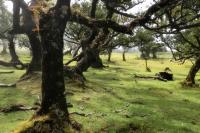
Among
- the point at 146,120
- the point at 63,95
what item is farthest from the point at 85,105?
the point at 63,95

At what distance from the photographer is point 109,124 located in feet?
61.8

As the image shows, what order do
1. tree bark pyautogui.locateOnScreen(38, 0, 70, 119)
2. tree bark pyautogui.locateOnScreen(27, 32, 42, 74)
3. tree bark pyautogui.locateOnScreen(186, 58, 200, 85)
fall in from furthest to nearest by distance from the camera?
tree bark pyautogui.locateOnScreen(186, 58, 200, 85) → tree bark pyautogui.locateOnScreen(27, 32, 42, 74) → tree bark pyautogui.locateOnScreen(38, 0, 70, 119)

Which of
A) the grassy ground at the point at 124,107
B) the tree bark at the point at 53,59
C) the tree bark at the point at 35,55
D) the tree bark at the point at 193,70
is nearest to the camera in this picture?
the tree bark at the point at 53,59

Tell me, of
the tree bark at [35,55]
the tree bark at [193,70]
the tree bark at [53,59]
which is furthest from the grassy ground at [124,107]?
the tree bark at [193,70]

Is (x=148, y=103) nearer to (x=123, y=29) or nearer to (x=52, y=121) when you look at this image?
(x=123, y=29)

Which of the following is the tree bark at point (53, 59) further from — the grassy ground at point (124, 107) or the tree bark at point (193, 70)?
the tree bark at point (193, 70)

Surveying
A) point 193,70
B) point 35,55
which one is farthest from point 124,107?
point 193,70

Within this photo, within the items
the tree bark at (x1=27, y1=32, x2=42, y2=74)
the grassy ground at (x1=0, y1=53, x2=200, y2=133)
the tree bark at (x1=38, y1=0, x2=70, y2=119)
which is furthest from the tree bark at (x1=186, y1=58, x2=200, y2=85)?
the tree bark at (x1=38, y1=0, x2=70, y2=119)

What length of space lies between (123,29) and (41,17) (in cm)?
375

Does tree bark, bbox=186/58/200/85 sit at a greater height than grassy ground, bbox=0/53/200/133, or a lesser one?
greater

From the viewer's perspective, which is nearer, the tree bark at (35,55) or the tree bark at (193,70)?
the tree bark at (35,55)

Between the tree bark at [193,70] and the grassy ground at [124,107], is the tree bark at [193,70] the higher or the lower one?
the higher one

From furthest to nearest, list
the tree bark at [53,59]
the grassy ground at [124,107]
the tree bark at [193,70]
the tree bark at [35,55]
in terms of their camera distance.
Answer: the tree bark at [193,70] → the tree bark at [35,55] → the grassy ground at [124,107] → the tree bark at [53,59]

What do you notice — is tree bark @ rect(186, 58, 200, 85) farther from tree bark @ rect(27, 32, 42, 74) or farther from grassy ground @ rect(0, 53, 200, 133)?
tree bark @ rect(27, 32, 42, 74)
